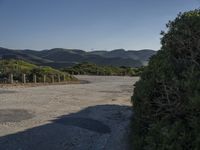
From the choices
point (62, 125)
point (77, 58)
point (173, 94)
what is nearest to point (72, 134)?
point (62, 125)

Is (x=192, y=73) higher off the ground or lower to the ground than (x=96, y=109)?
higher

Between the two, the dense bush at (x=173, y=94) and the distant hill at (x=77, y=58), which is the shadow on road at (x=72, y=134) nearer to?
the dense bush at (x=173, y=94)

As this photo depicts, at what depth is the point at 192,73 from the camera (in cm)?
571

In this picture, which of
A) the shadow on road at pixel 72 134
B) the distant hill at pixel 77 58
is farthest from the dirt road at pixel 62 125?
the distant hill at pixel 77 58

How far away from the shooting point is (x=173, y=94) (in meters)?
5.99

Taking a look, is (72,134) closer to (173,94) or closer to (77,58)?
(173,94)

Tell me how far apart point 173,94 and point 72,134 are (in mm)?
4724

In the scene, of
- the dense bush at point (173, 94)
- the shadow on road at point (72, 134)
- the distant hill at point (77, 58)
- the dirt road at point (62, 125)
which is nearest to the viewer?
the dense bush at point (173, 94)

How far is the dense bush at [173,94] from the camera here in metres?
5.36

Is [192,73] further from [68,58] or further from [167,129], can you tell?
[68,58]

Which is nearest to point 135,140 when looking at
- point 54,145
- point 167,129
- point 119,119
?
point 167,129

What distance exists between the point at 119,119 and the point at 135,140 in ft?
20.0

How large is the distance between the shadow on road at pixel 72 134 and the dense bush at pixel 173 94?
220 cm

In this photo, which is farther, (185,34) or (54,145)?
(54,145)
